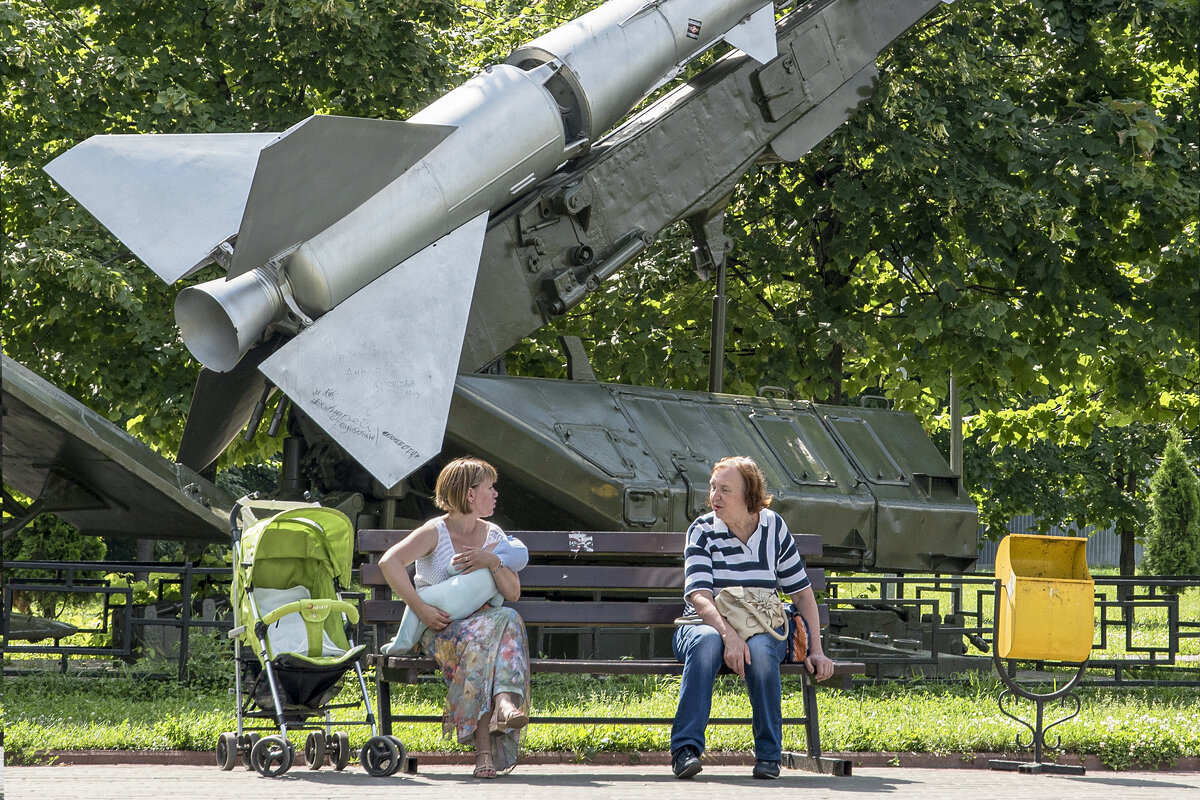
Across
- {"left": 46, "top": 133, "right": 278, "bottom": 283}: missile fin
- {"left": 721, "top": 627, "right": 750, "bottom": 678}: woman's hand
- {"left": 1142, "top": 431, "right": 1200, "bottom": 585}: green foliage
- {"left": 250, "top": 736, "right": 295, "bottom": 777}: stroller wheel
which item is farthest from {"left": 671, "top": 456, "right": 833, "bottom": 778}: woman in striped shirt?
{"left": 1142, "top": 431, "right": 1200, "bottom": 585}: green foliage

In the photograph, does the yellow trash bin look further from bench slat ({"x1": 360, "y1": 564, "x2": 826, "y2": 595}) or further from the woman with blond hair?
the woman with blond hair

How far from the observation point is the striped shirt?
562 cm

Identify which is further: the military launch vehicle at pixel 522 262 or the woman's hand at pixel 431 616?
the military launch vehicle at pixel 522 262

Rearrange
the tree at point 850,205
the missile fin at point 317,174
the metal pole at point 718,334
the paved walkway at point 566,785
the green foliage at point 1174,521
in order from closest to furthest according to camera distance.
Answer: the paved walkway at point 566,785 → the missile fin at point 317,174 → the metal pole at point 718,334 → the tree at point 850,205 → the green foliage at point 1174,521

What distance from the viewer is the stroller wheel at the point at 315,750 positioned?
17.9 feet

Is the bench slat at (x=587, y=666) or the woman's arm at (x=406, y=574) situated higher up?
the woman's arm at (x=406, y=574)

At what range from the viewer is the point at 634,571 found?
19.9 feet

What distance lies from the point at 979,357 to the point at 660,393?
12.3 ft

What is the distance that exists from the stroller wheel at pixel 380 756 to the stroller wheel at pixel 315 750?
196 millimetres

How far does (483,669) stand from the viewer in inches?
208

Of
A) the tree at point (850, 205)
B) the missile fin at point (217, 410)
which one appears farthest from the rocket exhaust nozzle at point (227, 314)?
the tree at point (850, 205)

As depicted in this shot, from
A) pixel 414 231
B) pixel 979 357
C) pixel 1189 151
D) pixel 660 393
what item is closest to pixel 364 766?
pixel 414 231

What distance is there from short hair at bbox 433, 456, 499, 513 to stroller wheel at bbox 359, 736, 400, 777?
0.97m

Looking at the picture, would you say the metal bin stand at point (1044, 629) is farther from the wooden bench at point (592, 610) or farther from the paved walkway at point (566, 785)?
the wooden bench at point (592, 610)
